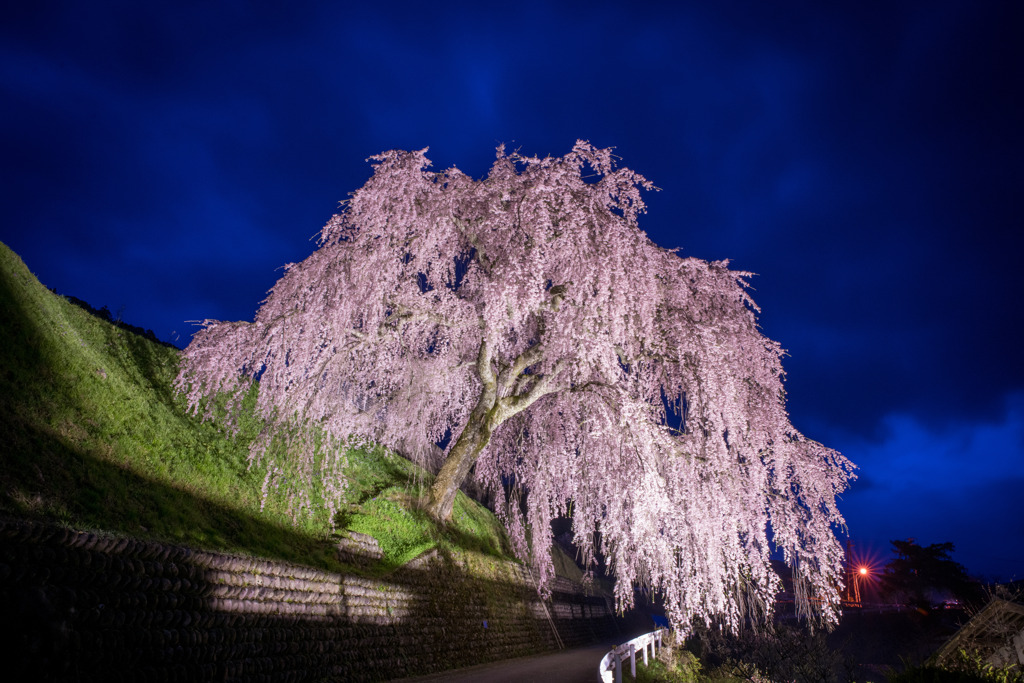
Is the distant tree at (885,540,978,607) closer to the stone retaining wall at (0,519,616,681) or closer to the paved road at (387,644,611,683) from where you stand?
the paved road at (387,644,611,683)

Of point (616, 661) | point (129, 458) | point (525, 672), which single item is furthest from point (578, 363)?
point (129, 458)

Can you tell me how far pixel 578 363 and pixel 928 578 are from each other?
4065 cm

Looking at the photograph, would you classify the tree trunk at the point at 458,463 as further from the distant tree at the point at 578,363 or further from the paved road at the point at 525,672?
the paved road at the point at 525,672

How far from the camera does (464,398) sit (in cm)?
1326

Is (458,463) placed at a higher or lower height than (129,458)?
higher

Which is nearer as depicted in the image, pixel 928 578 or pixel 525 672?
pixel 525 672

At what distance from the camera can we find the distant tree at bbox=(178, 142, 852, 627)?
8.36m

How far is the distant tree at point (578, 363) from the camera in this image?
8359 mm

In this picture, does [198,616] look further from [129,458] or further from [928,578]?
[928,578]

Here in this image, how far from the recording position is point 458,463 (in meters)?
11.8

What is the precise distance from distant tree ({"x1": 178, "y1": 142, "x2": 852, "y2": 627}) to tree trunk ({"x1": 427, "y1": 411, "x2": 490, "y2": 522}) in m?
0.04

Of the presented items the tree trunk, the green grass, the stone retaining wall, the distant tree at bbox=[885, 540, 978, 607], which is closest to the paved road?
the stone retaining wall

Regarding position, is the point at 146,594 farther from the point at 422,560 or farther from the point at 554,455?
the point at 554,455

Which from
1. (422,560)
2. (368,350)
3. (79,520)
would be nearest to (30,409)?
(79,520)
